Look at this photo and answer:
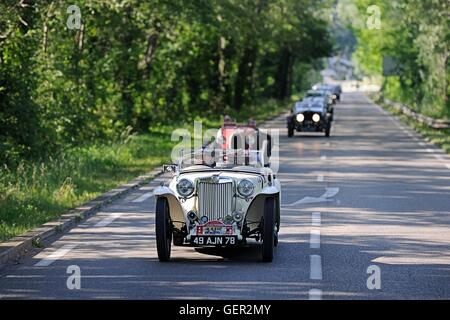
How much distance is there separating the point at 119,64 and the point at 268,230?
28.2m

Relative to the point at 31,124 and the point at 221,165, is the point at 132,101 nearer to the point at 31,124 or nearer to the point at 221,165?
the point at 31,124

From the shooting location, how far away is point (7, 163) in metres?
25.8

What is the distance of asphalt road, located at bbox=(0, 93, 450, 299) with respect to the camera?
12.0 meters

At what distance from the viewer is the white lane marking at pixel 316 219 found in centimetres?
1809

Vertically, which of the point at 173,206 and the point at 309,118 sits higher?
the point at 173,206

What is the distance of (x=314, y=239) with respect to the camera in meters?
16.3

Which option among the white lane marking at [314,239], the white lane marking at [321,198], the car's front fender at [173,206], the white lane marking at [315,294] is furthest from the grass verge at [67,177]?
the white lane marking at [315,294]

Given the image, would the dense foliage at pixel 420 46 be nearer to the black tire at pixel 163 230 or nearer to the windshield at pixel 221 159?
the windshield at pixel 221 159

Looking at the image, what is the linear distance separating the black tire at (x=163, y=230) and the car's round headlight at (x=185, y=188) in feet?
0.75

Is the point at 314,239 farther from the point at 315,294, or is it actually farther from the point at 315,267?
the point at 315,294

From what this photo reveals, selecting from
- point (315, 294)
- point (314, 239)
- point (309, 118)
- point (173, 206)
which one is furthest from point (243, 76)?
point (315, 294)

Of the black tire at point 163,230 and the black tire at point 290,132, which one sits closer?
the black tire at point 163,230

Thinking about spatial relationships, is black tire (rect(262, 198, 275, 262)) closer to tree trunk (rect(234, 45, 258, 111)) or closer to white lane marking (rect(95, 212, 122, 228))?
white lane marking (rect(95, 212, 122, 228))
